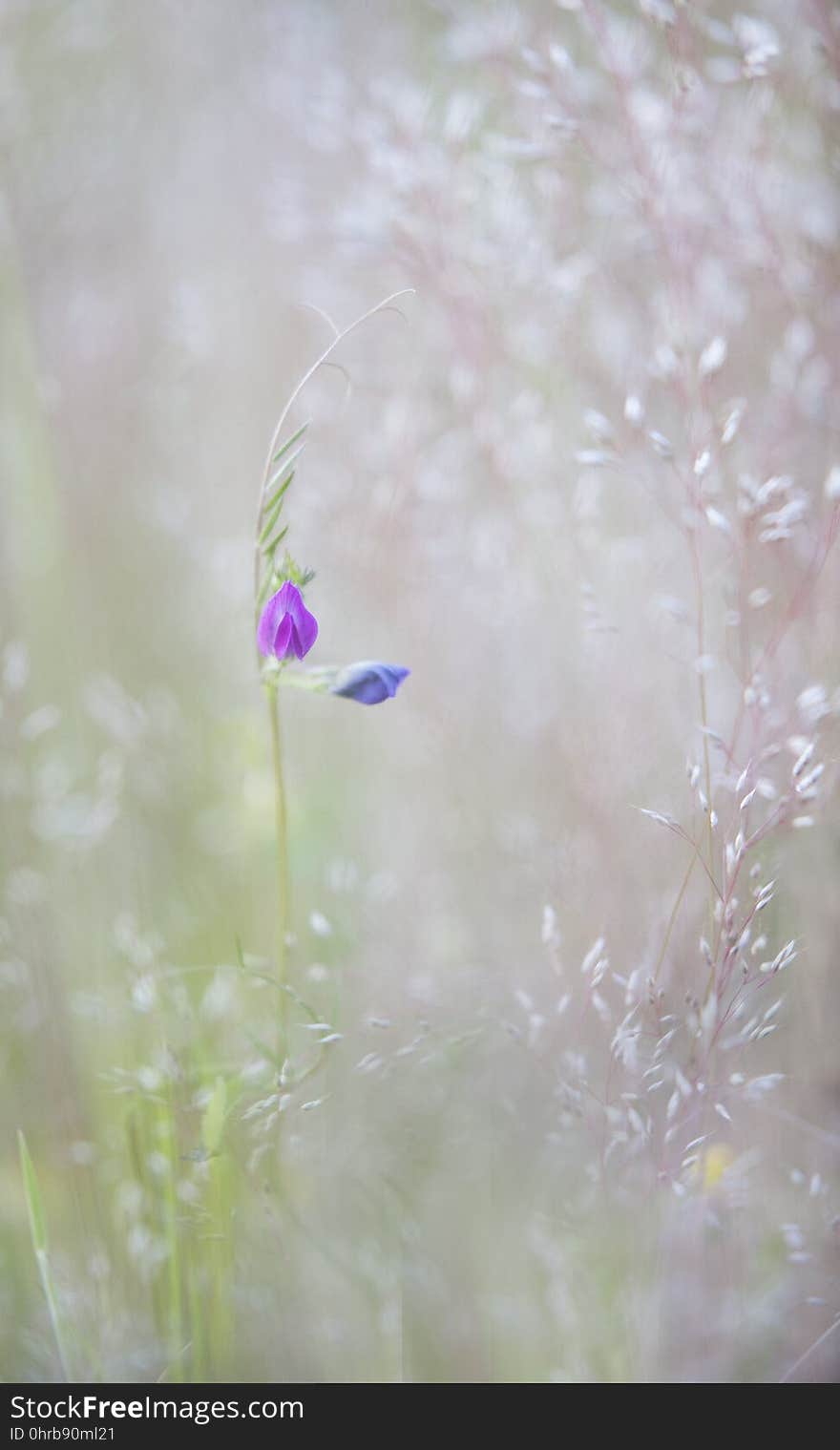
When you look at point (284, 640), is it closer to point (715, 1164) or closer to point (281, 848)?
point (281, 848)

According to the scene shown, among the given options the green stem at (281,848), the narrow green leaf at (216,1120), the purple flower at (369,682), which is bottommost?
the narrow green leaf at (216,1120)

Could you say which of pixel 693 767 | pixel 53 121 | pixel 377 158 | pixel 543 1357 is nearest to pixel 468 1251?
pixel 543 1357

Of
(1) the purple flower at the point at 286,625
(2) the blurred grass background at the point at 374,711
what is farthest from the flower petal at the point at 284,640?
(2) the blurred grass background at the point at 374,711

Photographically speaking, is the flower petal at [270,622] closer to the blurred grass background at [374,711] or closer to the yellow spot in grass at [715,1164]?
the blurred grass background at [374,711]

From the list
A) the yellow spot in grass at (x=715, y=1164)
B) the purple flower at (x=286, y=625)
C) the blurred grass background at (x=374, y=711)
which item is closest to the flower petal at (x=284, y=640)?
the purple flower at (x=286, y=625)

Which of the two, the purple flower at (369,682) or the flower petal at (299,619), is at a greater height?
the flower petal at (299,619)

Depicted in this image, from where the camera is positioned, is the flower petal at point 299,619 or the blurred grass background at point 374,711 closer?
the flower petal at point 299,619

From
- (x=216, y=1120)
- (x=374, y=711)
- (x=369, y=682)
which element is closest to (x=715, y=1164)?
(x=216, y=1120)
